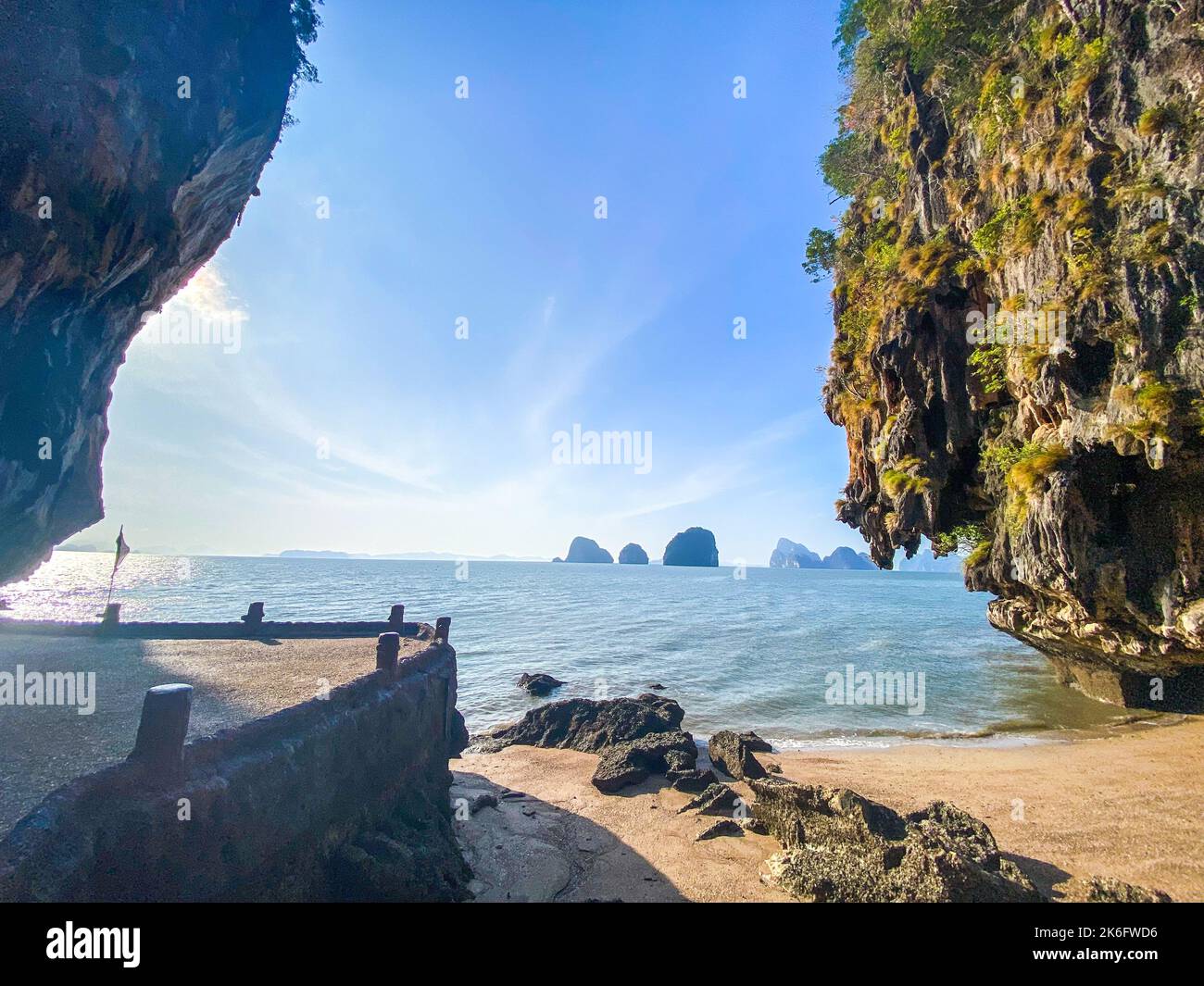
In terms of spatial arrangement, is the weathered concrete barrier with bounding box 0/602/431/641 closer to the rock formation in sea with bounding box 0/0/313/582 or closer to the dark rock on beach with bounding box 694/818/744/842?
the rock formation in sea with bounding box 0/0/313/582

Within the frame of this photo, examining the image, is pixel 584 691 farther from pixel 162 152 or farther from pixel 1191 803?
pixel 162 152

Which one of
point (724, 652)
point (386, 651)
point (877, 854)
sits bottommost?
point (724, 652)

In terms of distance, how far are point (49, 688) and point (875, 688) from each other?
34599 millimetres

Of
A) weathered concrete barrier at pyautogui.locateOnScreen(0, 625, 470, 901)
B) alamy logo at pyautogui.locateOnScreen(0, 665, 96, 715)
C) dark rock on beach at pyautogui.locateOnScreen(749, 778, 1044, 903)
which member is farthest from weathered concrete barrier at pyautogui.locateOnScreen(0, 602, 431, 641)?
dark rock on beach at pyautogui.locateOnScreen(749, 778, 1044, 903)

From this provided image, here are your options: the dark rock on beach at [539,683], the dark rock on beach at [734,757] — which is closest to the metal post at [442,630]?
the dark rock on beach at [734,757]

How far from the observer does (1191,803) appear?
13273 millimetres

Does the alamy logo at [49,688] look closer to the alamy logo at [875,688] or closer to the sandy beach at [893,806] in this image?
the sandy beach at [893,806]

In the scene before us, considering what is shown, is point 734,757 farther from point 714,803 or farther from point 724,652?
point 724,652

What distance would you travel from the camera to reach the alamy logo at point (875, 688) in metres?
27.7

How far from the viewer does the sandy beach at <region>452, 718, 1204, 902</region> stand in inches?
404
